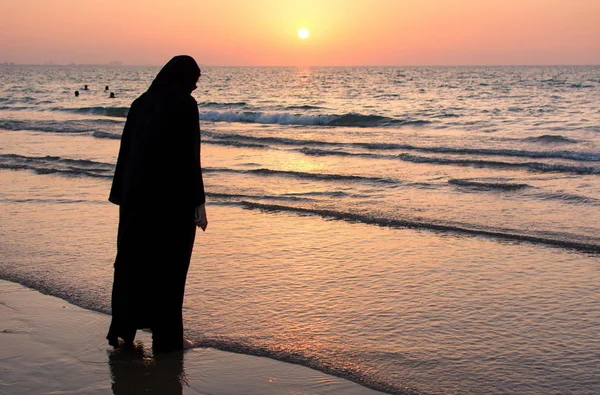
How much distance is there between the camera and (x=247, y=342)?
463 centimetres

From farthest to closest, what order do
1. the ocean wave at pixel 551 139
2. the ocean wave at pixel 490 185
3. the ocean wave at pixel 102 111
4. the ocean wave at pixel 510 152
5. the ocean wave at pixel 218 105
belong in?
the ocean wave at pixel 218 105
the ocean wave at pixel 102 111
the ocean wave at pixel 551 139
the ocean wave at pixel 510 152
the ocean wave at pixel 490 185

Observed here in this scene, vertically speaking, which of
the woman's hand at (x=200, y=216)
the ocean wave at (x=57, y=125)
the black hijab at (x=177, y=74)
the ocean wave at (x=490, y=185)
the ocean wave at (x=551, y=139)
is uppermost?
the black hijab at (x=177, y=74)

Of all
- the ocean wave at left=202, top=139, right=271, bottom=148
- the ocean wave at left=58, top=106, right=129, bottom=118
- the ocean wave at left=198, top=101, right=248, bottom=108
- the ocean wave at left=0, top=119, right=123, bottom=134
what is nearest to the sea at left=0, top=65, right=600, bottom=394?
the ocean wave at left=202, top=139, right=271, bottom=148

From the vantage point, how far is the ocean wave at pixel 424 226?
762 cm

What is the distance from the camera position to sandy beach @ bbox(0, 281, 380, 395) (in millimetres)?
3908

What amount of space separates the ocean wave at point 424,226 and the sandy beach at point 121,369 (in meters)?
A: 4.38

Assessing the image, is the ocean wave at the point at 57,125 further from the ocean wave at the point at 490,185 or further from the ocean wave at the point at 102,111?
the ocean wave at the point at 490,185

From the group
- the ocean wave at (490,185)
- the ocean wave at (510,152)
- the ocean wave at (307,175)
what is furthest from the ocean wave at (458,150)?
the ocean wave at (307,175)

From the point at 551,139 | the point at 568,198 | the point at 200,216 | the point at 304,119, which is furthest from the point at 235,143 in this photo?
the point at 200,216

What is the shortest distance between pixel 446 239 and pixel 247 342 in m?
3.77

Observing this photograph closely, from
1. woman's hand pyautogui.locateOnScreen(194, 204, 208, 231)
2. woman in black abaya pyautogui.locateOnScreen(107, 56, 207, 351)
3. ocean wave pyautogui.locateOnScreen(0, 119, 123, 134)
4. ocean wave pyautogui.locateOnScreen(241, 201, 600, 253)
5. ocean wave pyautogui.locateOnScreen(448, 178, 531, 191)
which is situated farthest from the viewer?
ocean wave pyautogui.locateOnScreen(0, 119, 123, 134)

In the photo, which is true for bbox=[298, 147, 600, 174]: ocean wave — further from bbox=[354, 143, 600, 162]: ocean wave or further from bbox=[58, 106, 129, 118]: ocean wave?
bbox=[58, 106, 129, 118]: ocean wave

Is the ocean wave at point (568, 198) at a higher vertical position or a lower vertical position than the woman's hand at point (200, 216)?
lower

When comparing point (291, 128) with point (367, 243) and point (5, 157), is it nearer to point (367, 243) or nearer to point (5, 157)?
point (5, 157)
